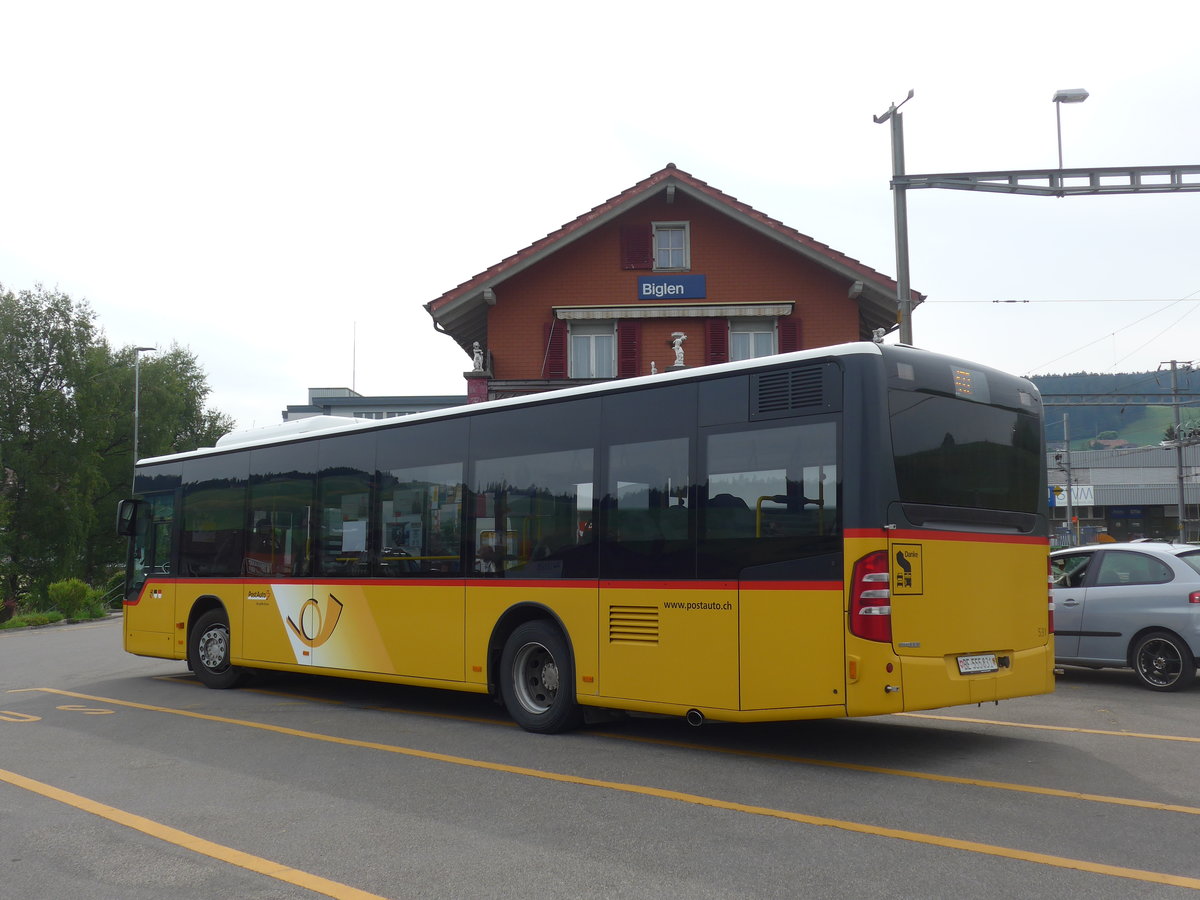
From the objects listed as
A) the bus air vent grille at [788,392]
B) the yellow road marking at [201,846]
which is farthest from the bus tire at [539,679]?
the yellow road marking at [201,846]

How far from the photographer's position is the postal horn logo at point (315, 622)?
11695 mm

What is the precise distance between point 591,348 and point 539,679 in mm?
20032

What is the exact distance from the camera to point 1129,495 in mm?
81812

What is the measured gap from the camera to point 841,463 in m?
7.47

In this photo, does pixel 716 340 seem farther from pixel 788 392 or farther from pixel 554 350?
pixel 788 392

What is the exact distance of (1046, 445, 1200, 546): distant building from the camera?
7675 cm

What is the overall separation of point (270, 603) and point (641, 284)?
18.2 meters

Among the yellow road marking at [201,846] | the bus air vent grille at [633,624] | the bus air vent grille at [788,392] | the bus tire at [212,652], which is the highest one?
the bus air vent grille at [788,392]

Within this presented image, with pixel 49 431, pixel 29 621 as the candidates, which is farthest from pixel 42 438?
pixel 29 621

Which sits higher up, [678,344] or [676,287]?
[676,287]

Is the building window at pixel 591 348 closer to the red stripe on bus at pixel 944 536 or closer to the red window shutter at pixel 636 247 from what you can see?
the red window shutter at pixel 636 247

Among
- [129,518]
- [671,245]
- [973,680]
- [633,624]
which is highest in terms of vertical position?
A: [671,245]

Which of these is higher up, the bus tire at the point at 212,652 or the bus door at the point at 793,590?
the bus door at the point at 793,590

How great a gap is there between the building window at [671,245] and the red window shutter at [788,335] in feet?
9.97
